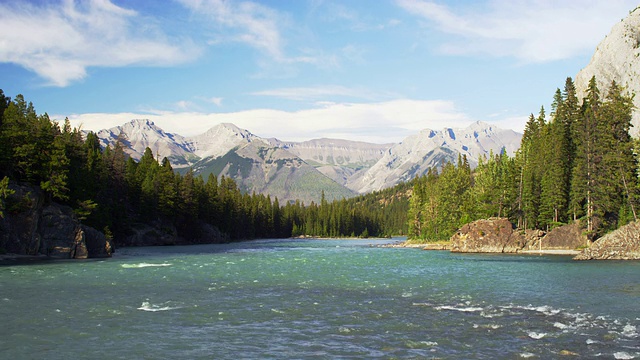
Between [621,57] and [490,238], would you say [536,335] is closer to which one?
[490,238]

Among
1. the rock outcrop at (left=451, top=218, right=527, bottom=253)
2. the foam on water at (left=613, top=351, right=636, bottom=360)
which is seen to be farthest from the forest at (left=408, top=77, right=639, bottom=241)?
the foam on water at (left=613, top=351, right=636, bottom=360)

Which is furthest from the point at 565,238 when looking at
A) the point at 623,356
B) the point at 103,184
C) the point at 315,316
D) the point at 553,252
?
the point at 103,184

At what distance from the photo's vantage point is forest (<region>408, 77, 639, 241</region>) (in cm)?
7931

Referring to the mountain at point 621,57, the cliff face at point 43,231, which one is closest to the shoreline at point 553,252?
the cliff face at point 43,231

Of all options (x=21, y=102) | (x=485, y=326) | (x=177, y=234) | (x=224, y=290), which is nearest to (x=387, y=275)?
(x=224, y=290)

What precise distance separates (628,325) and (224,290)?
25.8 meters

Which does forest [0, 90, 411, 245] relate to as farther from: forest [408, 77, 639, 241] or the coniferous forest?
forest [408, 77, 639, 241]

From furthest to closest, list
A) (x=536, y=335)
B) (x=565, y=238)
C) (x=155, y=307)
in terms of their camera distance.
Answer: (x=565, y=238) < (x=155, y=307) < (x=536, y=335)

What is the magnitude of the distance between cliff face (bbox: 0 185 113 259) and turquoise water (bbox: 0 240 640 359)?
1703 cm

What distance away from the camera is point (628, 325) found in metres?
23.9

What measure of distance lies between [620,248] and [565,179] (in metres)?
25.1

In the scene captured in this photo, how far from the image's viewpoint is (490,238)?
303ft

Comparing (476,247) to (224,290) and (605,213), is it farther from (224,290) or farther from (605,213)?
(224,290)

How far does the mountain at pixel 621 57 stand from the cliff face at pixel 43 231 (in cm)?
13988
